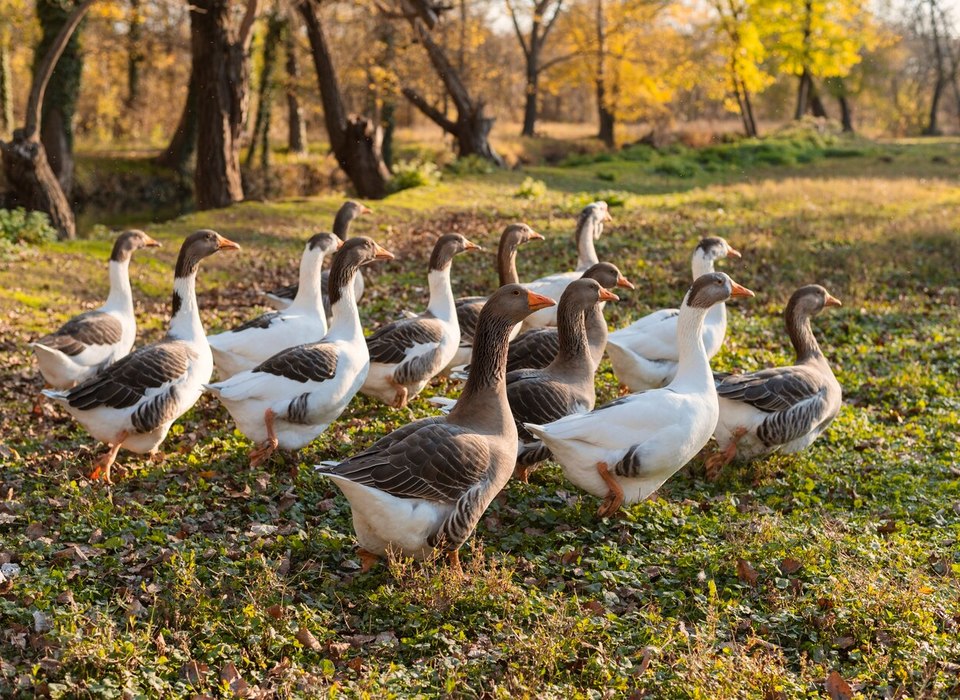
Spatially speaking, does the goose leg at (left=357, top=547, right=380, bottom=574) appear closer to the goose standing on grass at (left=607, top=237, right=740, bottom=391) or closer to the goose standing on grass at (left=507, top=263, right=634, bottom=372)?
the goose standing on grass at (left=507, top=263, right=634, bottom=372)

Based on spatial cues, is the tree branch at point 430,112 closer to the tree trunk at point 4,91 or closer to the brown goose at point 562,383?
the tree trunk at point 4,91

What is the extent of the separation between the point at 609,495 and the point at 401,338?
10.1 feet

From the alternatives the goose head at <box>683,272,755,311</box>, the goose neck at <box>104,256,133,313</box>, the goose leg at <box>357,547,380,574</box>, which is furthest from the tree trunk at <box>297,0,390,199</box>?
the goose leg at <box>357,547,380,574</box>

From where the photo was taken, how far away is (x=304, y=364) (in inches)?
313

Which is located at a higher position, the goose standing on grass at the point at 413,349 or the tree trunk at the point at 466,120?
the tree trunk at the point at 466,120

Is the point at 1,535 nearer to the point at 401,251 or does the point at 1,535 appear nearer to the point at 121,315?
the point at 121,315

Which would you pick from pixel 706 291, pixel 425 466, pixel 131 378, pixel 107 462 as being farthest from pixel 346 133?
pixel 425 466

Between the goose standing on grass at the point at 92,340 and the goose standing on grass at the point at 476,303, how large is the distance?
12.1 ft

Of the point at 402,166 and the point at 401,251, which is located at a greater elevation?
the point at 402,166

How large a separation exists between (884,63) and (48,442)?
2801 inches

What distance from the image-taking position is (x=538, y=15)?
4506cm

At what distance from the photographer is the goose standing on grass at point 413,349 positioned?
9.27m

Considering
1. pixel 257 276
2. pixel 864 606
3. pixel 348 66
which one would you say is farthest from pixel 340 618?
pixel 348 66

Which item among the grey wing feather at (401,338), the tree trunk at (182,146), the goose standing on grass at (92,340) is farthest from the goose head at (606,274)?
the tree trunk at (182,146)
